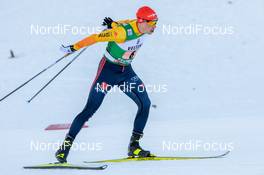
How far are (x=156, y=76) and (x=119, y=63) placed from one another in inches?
307

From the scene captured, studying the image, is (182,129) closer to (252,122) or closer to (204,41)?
(252,122)

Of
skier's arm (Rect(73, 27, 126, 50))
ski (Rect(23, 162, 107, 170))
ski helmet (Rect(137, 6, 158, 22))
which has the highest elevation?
ski helmet (Rect(137, 6, 158, 22))

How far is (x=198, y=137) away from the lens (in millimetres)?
8211

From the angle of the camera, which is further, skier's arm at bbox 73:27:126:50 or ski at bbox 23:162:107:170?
ski at bbox 23:162:107:170

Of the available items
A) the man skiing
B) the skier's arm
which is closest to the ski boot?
the man skiing

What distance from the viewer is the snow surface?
902 centimetres

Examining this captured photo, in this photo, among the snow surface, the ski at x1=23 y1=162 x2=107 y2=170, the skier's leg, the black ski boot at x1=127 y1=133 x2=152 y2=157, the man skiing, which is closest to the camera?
the man skiing

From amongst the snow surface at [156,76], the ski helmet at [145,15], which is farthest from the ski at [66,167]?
the ski helmet at [145,15]

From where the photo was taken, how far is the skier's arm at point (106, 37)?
229 inches

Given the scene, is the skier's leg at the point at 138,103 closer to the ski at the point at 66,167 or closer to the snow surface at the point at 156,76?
the ski at the point at 66,167

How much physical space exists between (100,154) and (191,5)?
10.0m

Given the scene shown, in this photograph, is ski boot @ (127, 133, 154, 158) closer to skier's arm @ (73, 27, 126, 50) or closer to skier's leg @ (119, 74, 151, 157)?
skier's leg @ (119, 74, 151, 157)

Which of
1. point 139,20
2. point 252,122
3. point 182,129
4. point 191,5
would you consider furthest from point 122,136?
point 191,5

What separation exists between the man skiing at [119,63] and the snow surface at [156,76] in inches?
62.2
